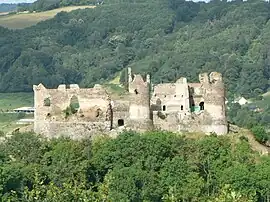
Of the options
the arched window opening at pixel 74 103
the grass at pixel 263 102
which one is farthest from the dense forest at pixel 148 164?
the grass at pixel 263 102

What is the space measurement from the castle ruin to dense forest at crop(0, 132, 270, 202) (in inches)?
27.1

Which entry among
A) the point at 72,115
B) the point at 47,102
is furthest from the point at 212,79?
the point at 47,102

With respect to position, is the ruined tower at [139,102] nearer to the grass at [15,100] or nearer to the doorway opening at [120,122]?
the doorway opening at [120,122]

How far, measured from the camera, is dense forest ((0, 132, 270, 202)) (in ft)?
170

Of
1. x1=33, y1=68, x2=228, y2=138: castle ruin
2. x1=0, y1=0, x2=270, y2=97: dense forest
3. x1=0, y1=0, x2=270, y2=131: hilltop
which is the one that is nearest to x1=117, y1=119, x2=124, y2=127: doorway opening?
x1=33, y1=68, x2=228, y2=138: castle ruin

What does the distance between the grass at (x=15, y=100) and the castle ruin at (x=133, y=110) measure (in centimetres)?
4966

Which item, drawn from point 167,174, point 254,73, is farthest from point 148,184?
point 254,73

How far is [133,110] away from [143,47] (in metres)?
116

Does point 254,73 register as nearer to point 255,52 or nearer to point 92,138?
point 255,52

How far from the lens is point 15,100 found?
116 m

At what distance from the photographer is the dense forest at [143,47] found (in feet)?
454

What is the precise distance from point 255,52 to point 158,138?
103653 millimetres

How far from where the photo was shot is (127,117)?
55.0 m

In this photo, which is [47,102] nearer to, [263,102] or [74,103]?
[74,103]
